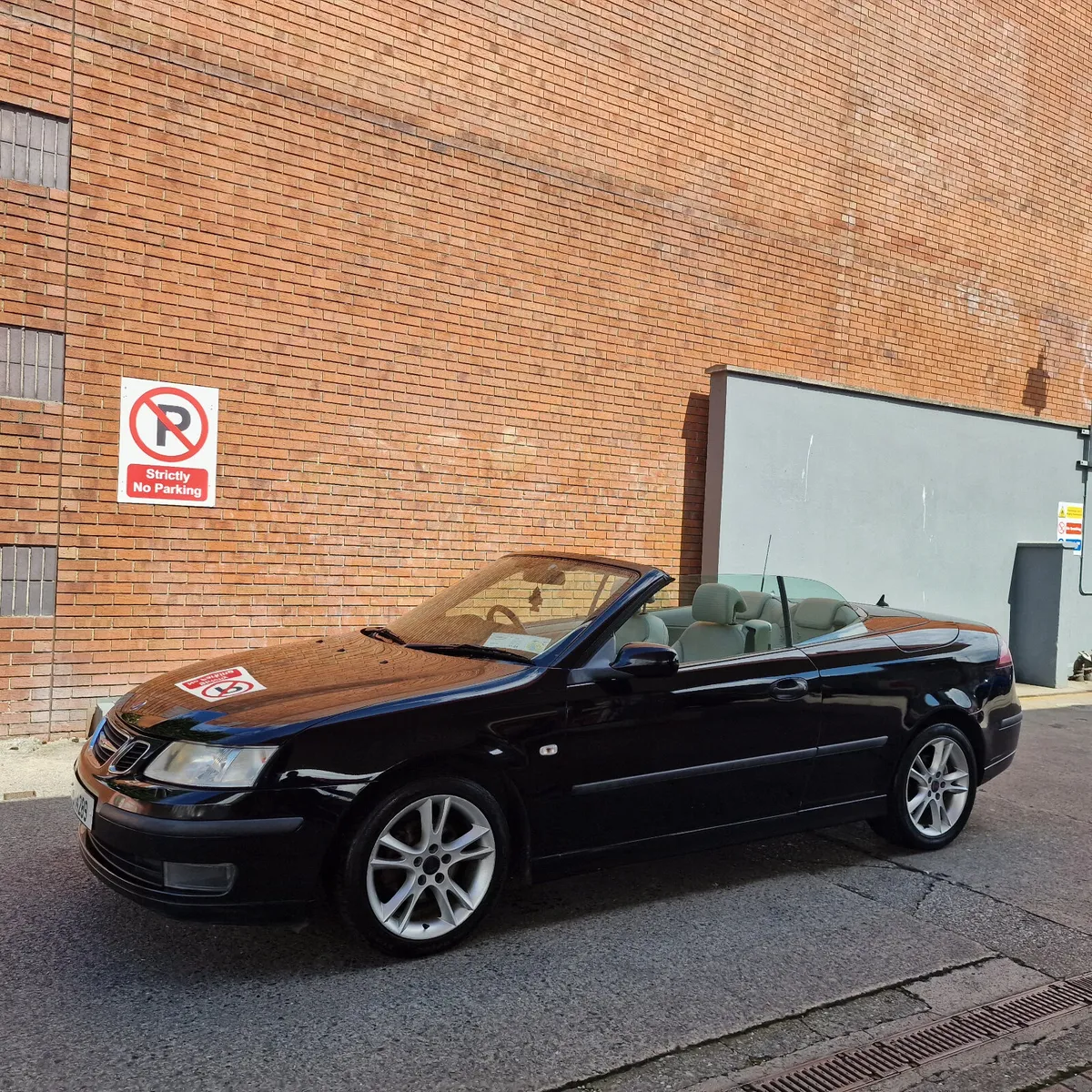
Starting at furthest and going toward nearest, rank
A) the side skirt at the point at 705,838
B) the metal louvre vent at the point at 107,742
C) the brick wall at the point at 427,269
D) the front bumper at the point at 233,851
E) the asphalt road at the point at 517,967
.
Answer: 1. the brick wall at the point at 427,269
2. the side skirt at the point at 705,838
3. the metal louvre vent at the point at 107,742
4. the front bumper at the point at 233,851
5. the asphalt road at the point at 517,967

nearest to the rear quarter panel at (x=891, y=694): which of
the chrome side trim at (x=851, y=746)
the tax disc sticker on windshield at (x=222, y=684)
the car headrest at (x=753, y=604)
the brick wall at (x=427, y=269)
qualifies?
the chrome side trim at (x=851, y=746)

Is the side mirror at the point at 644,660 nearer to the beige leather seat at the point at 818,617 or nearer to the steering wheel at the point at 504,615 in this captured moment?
the steering wheel at the point at 504,615

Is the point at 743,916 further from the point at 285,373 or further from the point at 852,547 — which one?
the point at 852,547

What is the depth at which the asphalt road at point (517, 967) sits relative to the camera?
119 inches

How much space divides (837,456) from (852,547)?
3.28 ft

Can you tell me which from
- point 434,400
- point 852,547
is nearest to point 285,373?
point 434,400

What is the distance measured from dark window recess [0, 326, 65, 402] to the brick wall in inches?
4.8

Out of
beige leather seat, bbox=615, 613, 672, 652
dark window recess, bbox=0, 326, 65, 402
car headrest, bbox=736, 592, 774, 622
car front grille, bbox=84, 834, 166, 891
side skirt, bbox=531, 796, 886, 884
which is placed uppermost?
dark window recess, bbox=0, 326, 65, 402

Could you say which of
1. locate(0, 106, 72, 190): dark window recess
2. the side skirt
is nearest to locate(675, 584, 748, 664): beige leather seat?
the side skirt

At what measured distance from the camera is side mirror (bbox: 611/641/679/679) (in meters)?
4.24

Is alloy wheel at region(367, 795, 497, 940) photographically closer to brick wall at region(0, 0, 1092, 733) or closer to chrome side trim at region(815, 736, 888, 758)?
chrome side trim at region(815, 736, 888, 758)

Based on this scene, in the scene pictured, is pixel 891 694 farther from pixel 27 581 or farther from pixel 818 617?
pixel 27 581

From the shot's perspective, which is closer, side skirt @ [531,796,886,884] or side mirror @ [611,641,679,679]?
side skirt @ [531,796,886,884]

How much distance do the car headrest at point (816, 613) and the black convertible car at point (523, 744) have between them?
0.04 ft
